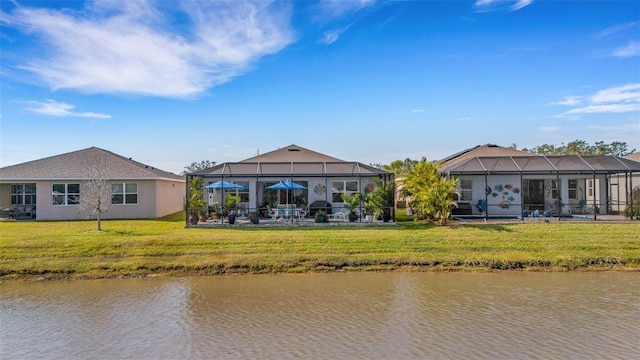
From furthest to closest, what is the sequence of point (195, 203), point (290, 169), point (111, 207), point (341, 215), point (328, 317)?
point (111, 207) → point (290, 169) → point (341, 215) → point (195, 203) → point (328, 317)

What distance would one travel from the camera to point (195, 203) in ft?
66.8

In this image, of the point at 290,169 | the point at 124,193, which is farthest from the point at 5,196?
the point at 290,169

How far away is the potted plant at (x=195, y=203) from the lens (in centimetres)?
2030

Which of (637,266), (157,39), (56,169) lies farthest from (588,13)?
(56,169)

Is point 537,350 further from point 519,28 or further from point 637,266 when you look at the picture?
point 519,28

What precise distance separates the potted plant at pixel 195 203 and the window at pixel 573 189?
793 inches

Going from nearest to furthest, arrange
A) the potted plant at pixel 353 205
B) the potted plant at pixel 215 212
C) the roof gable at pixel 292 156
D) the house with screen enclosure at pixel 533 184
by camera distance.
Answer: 1. the potted plant at pixel 353 205
2. the house with screen enclosure at pixel 533 184
3. the potted plant at pixel 215 212
4. the roof gable at pixel 292 156

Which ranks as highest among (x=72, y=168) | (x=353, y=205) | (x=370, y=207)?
(x=72, y=168)

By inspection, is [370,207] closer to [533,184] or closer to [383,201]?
[383,201]

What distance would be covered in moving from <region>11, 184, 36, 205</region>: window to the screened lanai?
24863 mm

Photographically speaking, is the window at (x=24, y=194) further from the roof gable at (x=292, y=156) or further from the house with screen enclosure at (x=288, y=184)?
the roof gable at (x=292, y=156)

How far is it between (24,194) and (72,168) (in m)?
3.95

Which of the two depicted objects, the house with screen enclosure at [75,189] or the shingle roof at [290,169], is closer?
the shingle roof at [290,169]

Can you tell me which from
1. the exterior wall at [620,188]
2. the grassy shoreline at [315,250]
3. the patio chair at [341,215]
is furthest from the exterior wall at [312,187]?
the exterior wall at [620,188]
